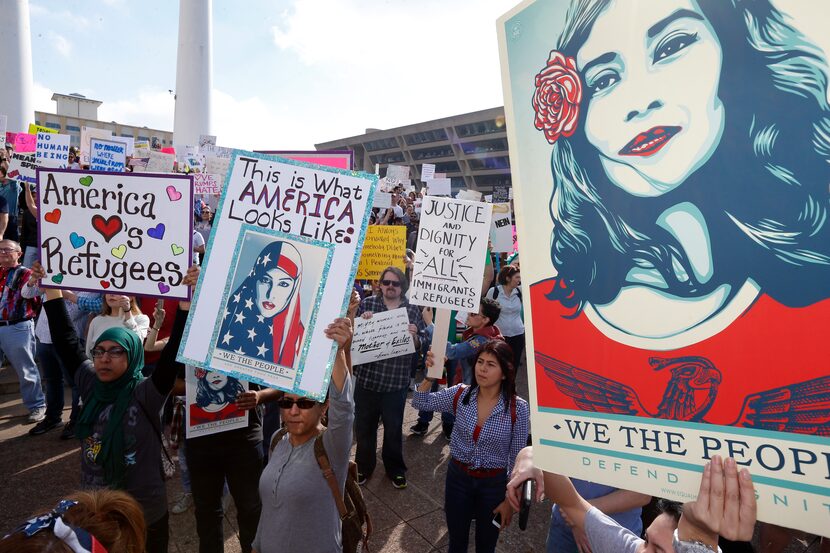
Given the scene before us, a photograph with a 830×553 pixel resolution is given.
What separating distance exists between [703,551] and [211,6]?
25.8 m

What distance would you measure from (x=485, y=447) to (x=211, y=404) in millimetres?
1882

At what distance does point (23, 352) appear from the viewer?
563 cm

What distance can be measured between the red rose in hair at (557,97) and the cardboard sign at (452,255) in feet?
9.75

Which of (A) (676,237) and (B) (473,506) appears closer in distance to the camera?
(A) (676,237)

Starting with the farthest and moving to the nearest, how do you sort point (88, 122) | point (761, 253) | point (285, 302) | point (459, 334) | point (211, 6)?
point (88, 122) → point (211, 6) → point (459, 334) → point (285, 302) → point (761, 253)

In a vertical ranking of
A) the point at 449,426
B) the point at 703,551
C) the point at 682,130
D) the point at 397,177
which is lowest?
the point at 449,426

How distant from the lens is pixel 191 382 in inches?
134

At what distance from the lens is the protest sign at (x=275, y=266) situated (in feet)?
7.64

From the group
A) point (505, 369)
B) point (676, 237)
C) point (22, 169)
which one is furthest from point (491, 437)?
point (22, 169)

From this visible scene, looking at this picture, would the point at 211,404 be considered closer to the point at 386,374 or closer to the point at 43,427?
the point at 386,374

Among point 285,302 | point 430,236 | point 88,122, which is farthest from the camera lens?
point 88,122

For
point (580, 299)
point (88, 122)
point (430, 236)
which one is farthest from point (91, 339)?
point (88, 122)

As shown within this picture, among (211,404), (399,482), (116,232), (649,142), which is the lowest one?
(399,482)

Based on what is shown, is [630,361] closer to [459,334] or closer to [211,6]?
[459,334]
